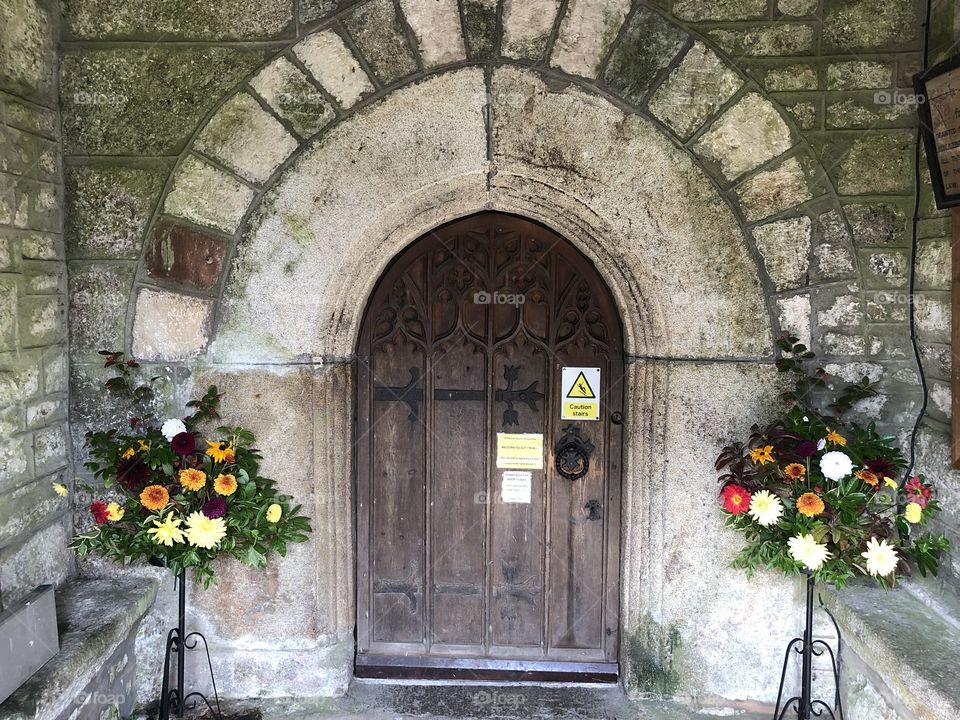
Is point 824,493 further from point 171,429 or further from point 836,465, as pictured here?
point 171,429

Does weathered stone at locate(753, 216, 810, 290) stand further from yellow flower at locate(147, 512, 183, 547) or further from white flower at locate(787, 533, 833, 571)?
yellow flower at locate(147, 512, 183, 547)

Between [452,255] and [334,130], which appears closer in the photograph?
[334,130]

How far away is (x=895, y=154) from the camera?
6.88 ft

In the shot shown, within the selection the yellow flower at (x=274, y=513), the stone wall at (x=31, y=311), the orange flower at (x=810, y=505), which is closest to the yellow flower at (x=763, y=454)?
the orange flower at (x=810, y=505)

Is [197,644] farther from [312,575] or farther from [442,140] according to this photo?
[442,140]

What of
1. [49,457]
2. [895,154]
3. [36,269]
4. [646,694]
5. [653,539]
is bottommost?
[646,694]

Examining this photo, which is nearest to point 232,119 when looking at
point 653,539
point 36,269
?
point 36,269

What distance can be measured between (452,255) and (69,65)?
143 centimetres

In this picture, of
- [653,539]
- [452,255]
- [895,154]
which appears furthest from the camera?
[452,255]

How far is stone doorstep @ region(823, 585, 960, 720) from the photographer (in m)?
1.68

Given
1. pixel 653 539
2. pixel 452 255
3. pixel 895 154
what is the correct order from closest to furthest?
pixel 895 154, pixel 653 539, pixel 452 255

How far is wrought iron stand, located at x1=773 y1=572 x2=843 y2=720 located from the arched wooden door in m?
0.62

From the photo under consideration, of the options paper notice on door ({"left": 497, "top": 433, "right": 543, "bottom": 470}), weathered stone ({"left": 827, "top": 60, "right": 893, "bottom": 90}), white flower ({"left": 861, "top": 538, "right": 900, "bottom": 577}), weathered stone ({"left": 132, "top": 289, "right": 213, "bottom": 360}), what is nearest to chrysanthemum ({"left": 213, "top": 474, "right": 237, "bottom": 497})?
weathered stone ({"left": 132, "top": 289, "right": 213, "bottom": 360})

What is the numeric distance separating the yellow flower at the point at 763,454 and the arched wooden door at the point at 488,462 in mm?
556
